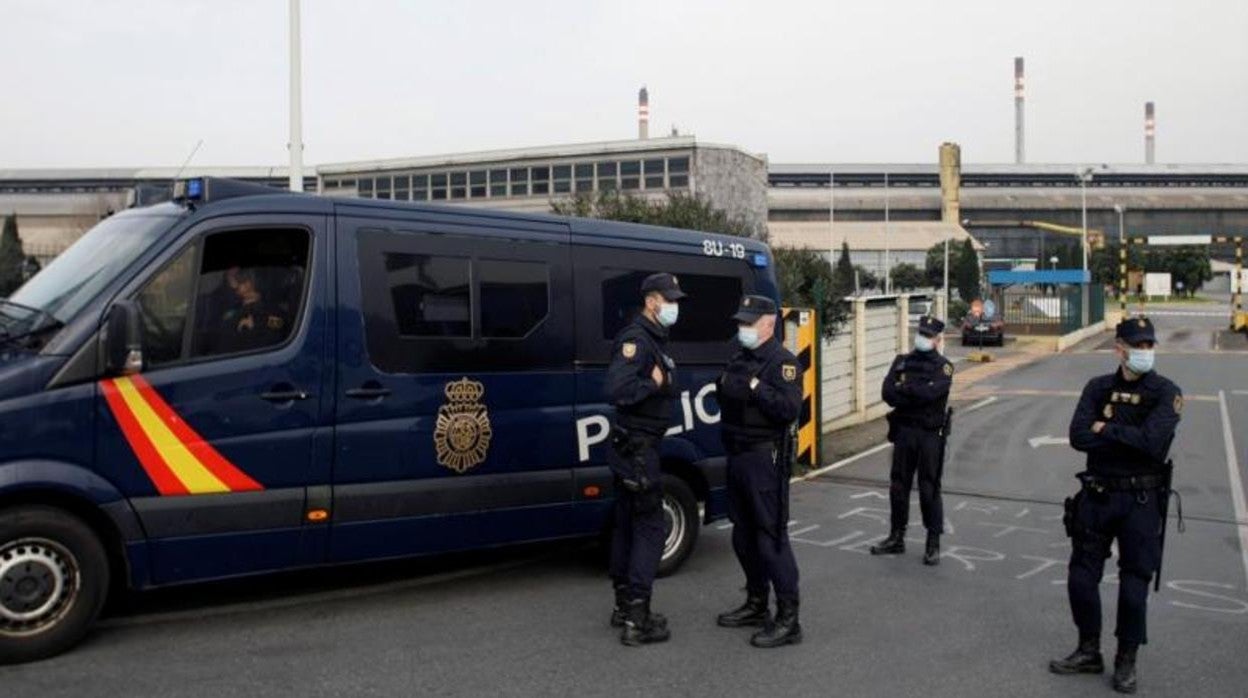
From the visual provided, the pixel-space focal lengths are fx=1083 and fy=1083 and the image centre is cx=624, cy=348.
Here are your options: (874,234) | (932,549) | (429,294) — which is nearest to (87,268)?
(429,294)

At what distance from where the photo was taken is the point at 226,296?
18.6 ft

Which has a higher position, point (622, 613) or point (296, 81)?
point (296, 81)

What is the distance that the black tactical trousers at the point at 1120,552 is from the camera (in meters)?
5.21

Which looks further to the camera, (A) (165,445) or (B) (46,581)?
(A) (165,445)

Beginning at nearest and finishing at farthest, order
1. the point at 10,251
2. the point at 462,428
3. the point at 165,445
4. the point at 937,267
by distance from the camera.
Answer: the point at 165,445, the point at 462,428, the point at 10,251, the point at 937,267

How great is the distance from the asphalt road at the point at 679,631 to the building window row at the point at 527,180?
48.7 meters

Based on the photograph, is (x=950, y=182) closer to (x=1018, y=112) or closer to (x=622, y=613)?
(x=1018, y=112)

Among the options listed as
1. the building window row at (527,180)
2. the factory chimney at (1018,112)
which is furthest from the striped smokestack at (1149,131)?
the building window row at (527,180)

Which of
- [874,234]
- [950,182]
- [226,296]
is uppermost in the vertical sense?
[950,182]

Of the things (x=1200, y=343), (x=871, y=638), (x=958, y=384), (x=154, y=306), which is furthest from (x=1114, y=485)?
(x=1200, y=343)

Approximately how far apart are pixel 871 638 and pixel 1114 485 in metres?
1.53

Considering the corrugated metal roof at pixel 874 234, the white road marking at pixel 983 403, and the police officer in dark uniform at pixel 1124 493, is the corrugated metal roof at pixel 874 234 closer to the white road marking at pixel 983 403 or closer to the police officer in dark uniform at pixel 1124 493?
the white road marking at pixel 983 403

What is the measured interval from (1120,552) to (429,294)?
3.93 meters

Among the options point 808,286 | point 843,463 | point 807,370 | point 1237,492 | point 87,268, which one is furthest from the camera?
point 808,286
